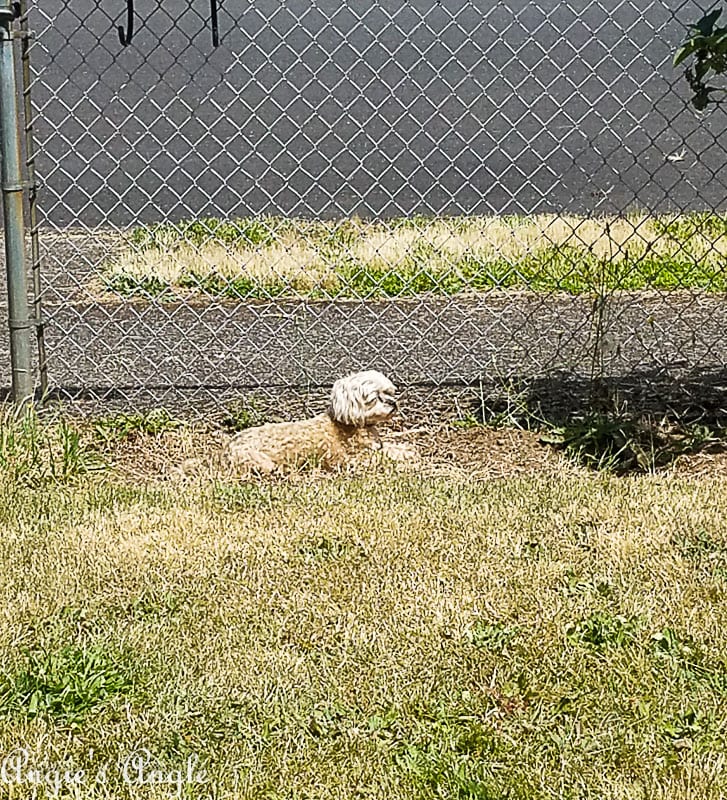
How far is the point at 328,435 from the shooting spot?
4277 millimetres

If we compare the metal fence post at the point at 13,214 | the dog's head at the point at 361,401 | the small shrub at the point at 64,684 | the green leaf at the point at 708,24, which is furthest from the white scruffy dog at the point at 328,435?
the green leaf at the point at 708,24

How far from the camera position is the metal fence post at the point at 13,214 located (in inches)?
162

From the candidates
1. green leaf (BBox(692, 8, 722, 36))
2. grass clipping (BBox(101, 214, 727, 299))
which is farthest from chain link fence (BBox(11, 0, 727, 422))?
green leaf (BBox(692, 8, 722, 36))

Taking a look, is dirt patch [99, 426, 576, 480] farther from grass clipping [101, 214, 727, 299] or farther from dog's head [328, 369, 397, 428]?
grass clipping [101, 214, 727, 299]

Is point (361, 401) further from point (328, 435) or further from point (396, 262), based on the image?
point (396, 262)

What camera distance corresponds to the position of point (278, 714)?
2607mm

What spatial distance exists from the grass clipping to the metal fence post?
2.18m

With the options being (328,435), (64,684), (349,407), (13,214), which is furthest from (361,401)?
(64,684)

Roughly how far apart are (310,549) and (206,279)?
3.74 metres

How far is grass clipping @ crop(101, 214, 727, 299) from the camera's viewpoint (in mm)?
6848

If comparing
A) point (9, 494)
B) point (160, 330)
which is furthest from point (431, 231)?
point (9, 494)

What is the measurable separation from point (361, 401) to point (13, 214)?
53.6 inches

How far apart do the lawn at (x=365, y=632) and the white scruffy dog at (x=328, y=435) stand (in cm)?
14

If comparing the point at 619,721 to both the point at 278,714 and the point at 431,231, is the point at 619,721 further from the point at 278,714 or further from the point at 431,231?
the point at 431,231
